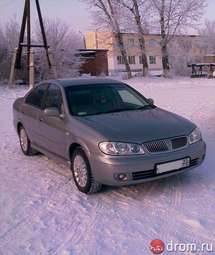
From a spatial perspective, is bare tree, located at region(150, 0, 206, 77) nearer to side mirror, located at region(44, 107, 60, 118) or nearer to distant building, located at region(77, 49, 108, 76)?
distant building, located at region(77, 49, 108, 76)

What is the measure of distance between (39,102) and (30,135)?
2.21 ft

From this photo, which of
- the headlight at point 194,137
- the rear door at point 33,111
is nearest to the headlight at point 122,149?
the headlight at point 194,137

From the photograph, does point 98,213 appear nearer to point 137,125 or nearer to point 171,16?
point 137,125

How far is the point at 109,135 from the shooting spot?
494 centimetres

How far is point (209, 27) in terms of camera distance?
67.0m

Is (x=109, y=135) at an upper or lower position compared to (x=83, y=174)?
upper

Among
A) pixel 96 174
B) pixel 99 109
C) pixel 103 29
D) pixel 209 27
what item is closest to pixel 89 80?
pixel 99 109

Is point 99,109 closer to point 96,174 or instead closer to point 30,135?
point 96,174

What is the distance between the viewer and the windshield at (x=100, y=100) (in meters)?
5.87

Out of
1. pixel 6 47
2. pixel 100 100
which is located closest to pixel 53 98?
pixel 100 100

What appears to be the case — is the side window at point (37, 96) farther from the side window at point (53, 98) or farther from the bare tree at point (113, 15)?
the bare tree at point (113, 15)

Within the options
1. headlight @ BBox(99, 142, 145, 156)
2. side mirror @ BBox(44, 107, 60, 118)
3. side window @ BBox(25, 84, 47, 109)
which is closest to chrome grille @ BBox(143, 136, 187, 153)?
headlight @ BBox(99, 142, 145, 156)

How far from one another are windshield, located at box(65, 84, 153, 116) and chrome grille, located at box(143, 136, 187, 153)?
1.17 meters

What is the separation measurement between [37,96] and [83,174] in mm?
2303
